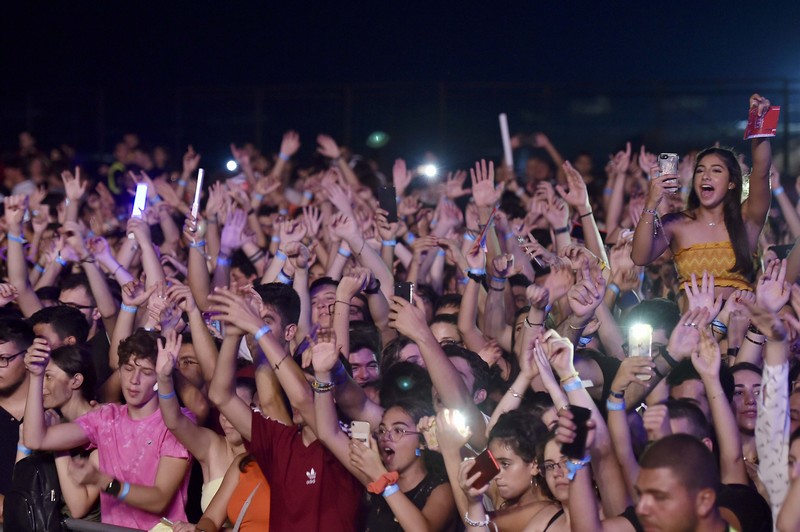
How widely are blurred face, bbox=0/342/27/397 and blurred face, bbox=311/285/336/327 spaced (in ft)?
5.02

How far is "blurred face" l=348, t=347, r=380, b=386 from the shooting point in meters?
5.66

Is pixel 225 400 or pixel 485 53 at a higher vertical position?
pixel 485 53

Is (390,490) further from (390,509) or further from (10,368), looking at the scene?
(10,368)

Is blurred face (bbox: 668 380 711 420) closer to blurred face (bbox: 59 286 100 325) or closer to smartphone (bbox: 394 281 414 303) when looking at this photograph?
smartphone (bbox: 394 281 414 303)

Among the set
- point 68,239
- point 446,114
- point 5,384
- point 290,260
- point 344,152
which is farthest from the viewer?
point 446,114

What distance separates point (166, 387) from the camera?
4.88m

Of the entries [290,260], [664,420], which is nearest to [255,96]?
[290,260]

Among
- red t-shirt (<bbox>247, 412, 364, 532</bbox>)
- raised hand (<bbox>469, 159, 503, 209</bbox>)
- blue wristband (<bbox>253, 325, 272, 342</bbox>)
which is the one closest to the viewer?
red t-shirt (<bbox>247, 412, 364, 532</bbox>)

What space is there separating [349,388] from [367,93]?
9.79m

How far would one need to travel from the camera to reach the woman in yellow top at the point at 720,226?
5.71 metres

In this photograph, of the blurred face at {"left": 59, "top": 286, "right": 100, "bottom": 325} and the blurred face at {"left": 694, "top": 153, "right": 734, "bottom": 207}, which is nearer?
the blurred face at {"left": 694, "top": 153, "right": 734, "bottom": 207}

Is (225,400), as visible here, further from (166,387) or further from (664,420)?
(664,420)

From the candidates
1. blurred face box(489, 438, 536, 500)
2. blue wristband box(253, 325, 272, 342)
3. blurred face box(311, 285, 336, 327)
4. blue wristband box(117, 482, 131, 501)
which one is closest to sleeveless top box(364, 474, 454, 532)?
blurred face box(489, 438, 536, 500)

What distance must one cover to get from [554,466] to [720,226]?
7.71 ft
